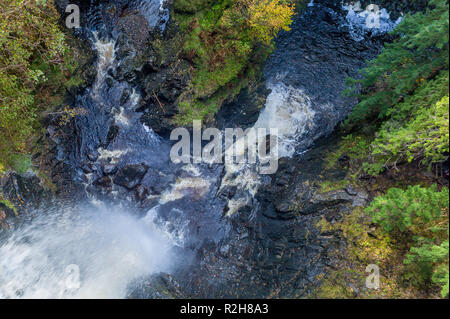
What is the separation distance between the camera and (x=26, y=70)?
1205cm

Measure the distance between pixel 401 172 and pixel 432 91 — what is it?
9.51 ft

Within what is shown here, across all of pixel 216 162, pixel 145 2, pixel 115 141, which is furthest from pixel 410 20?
pixel 115 141

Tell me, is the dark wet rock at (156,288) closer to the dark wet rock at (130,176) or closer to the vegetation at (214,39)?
the dark wet rock at (130,176)

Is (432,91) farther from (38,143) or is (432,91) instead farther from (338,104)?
(38,143)

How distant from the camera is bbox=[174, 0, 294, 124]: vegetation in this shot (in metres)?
14.1

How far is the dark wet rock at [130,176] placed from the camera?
1353 cm

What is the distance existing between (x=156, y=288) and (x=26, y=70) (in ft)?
34.3

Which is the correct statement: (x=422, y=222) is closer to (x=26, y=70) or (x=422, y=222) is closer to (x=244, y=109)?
(x=244, y=109)

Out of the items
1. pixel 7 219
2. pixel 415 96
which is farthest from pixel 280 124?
pixel 7 219

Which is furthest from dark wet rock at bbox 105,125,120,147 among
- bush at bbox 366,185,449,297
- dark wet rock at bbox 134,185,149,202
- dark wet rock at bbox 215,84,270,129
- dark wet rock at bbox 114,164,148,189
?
bush at bbox 366,185,449,297

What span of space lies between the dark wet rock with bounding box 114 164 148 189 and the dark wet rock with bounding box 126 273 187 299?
448 cm

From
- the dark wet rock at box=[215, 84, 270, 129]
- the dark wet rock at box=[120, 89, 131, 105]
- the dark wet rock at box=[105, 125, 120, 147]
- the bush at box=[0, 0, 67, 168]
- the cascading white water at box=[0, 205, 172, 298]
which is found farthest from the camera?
the dark wet rock at box=[215, 84, 270, 129]

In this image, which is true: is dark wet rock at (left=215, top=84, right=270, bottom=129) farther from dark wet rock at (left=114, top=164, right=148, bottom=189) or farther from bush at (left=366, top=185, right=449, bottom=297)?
bush at (left=366, top=185, right=449, bottom=297)

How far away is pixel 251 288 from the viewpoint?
413 inches
